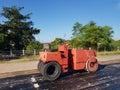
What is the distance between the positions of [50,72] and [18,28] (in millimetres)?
21004

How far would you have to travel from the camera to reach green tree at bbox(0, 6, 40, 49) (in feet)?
99.2

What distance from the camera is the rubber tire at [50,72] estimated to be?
35.5 feet

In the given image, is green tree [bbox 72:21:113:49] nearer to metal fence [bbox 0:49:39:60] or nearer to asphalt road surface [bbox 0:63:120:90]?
metal fence [bbox 0:49:39:60]

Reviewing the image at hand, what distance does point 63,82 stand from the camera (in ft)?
33.4

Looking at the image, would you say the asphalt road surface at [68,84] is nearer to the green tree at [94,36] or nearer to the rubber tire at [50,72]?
the rubber tire at [50,72]

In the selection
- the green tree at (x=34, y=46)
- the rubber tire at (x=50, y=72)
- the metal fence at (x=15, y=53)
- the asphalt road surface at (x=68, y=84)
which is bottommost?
the asphalt road surface at (x=68, y=84)

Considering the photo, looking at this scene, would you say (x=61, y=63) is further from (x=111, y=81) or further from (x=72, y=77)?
(x=111, y=81)

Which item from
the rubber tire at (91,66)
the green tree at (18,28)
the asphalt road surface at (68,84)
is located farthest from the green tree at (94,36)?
the asphalt road surface at (68,84)

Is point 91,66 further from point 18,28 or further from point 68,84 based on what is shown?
point 18,28

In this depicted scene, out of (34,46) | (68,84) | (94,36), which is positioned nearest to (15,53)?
(34,46)

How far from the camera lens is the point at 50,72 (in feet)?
37.1

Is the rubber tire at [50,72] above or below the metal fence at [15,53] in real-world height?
below

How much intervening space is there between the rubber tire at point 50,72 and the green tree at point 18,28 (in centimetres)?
1939

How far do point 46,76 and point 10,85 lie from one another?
6.19 feet
